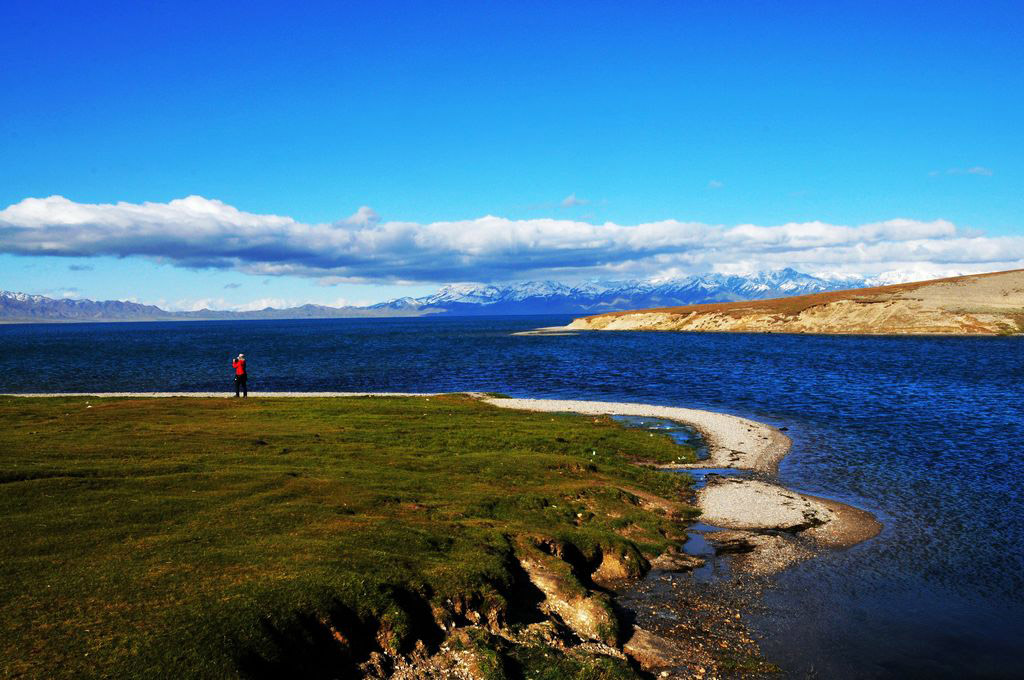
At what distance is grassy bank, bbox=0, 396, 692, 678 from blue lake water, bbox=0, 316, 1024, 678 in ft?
24.5

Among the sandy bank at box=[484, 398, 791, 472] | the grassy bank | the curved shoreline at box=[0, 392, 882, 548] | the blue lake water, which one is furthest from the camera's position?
the sandy bank at box=[484, 398, 791, 472]

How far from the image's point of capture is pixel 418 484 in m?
29.2

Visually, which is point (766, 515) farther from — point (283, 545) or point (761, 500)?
point (283, 545)

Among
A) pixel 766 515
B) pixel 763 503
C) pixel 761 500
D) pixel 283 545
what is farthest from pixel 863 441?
pixel 283 545

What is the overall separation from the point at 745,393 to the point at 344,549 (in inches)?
2478

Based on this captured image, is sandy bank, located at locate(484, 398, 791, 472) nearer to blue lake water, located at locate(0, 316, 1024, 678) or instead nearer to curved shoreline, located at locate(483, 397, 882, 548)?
curved shoreline, located at locate(483, 397, 882, 548)

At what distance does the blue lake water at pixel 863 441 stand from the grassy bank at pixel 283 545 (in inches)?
294

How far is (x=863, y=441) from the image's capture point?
4678 centimetres

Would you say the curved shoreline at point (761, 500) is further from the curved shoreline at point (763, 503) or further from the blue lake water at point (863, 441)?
the blue lake water at point (863, 441)

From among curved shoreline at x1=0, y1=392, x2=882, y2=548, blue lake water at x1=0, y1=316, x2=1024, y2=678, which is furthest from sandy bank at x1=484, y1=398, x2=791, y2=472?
blue lake water at x1=0, y1=316, x2=1024, y2=678

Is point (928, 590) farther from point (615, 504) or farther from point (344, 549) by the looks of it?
point (344, 549)

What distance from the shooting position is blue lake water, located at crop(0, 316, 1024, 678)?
62.6 feet

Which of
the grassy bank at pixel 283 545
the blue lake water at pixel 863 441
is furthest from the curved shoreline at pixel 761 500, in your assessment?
the grassy bank at pixel 283 545

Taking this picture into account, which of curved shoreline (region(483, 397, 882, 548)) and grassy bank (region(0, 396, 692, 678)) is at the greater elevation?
grassy bank (region(0, 396, 692, 678))
